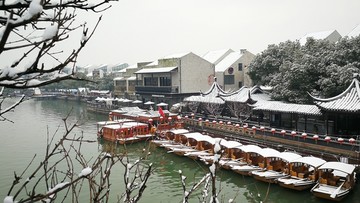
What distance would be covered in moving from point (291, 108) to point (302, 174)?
25.1 ft

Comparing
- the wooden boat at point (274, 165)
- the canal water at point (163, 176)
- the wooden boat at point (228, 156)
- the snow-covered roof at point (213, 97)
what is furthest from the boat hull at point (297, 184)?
the snow-covered roof at point (213, 97)

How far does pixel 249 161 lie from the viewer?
17.1m

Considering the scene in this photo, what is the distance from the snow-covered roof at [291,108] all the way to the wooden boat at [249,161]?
5.20m

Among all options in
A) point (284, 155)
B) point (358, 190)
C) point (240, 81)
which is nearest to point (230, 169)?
point (284, 155)

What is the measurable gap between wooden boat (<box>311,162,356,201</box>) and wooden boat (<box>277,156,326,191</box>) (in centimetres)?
41

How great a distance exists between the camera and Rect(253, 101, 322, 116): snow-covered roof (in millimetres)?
19797

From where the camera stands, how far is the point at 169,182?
16344mm

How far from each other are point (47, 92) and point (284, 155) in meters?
73.5

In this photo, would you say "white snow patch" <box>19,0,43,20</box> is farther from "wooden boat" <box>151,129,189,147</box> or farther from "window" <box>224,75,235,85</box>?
"window" <box>224,75,235,85</box>

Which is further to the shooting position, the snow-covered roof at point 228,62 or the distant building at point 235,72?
the snow-covered roof at point 228,62

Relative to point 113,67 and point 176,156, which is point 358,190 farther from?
point 113,67

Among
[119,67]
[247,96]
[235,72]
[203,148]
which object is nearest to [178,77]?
[235,72]

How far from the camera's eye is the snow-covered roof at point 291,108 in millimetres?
19797

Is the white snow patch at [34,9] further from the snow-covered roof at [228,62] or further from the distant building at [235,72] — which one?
the snow-covered roof at [228,62]
